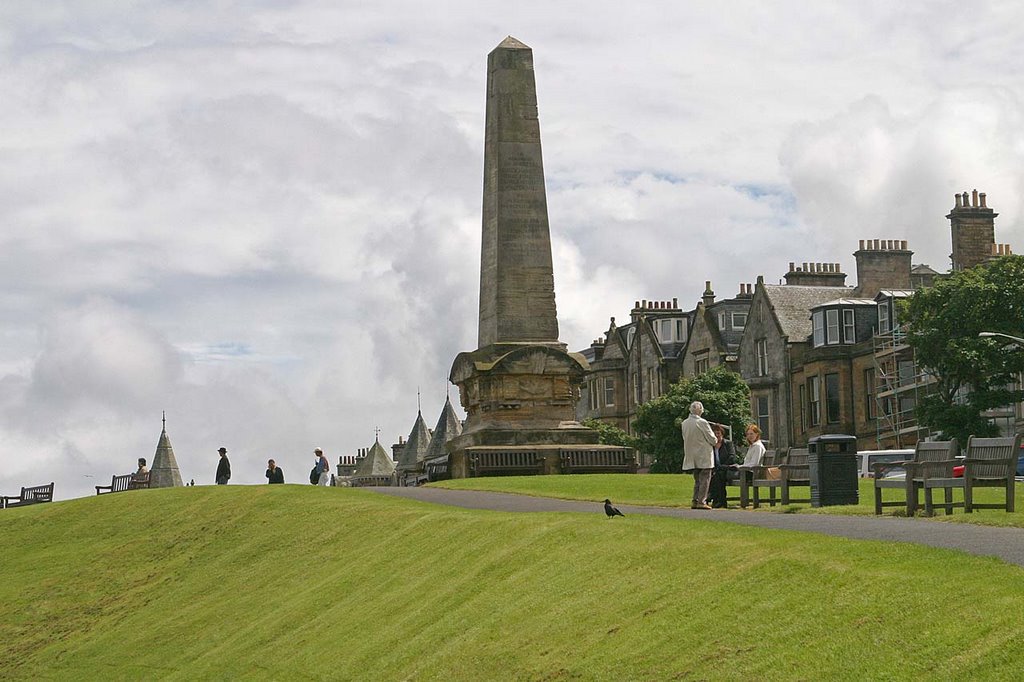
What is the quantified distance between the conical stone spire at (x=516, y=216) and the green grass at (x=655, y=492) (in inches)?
169

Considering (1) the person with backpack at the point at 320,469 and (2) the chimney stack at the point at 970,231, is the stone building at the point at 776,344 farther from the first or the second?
(1) the person with backpack at the point at 320,469

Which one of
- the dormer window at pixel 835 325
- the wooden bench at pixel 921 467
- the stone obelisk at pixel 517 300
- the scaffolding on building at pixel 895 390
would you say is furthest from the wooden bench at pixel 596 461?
the dormer window at pixel 835 325

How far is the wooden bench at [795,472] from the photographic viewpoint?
Answer: 25.6 metres

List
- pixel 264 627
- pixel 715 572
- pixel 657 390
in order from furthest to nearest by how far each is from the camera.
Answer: pixel 657 390, pixel 264 627, pixel 715 572

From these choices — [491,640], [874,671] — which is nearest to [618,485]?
[491,640]

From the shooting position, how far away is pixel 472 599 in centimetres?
1844

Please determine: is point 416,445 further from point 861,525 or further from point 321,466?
point 861,525

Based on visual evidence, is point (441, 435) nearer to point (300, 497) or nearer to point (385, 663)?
point (300, 497)

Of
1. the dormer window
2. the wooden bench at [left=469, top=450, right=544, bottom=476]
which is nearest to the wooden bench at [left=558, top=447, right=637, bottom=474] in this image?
the wooden bench at [left=469, top=450, right=544, bottom=476]

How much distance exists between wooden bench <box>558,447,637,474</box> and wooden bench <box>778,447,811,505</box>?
13190 millimetres

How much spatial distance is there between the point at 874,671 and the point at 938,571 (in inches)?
91.4

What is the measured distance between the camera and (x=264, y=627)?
2178 centimetres

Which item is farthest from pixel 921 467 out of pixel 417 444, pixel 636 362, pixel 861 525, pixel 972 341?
pixel 417 444

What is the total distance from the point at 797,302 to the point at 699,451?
61.3 m
